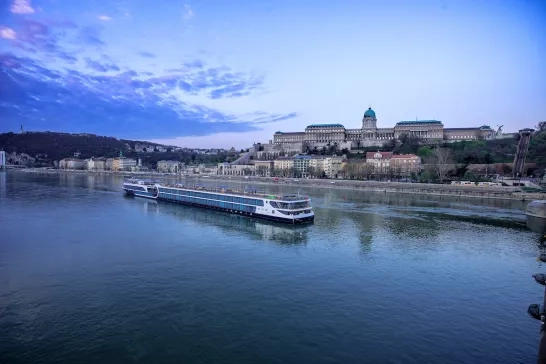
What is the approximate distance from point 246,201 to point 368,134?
7586 centimetres

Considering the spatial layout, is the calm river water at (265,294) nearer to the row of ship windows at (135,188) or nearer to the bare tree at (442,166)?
the row of ship windows at (135,188)

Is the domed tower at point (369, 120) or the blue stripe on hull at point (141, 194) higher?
the domed tower at point (369, 120)

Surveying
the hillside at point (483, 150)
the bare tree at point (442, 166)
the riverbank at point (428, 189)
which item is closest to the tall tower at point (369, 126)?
the hillside at point (483, 150)

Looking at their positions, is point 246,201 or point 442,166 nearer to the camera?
point 246,201

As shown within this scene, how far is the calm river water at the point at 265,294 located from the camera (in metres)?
8.71

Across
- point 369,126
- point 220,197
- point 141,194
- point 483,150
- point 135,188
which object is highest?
point 369,126

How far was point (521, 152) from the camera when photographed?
61156 millimetres

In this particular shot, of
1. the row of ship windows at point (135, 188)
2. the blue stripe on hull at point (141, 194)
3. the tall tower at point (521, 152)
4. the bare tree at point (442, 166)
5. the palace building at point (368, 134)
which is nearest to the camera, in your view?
the blue stripe on hull at point (141, 194)

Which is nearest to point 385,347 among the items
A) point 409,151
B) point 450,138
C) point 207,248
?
point 207,248

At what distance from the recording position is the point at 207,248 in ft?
58.9

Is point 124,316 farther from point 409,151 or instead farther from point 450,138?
point 450,138

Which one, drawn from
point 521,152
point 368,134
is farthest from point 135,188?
point 368,134

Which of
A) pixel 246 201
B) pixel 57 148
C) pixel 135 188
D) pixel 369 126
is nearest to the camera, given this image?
pixel 246 201

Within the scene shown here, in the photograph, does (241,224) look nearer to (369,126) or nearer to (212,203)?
(212,203)
